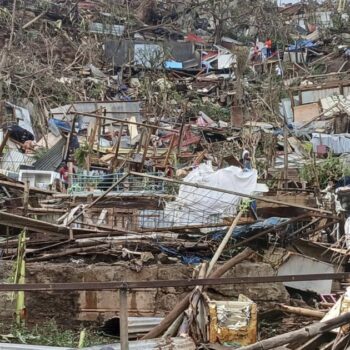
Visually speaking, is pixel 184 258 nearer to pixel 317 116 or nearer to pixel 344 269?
pixel 344 269

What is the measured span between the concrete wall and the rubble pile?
0.01 metres

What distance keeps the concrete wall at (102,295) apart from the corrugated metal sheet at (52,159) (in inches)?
195

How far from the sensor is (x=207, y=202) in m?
7.28

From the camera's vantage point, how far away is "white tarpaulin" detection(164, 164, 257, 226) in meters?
7.09

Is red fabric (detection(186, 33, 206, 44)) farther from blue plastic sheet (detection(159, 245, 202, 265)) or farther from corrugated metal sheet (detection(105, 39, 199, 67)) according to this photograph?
blue plastic sheet (detection(159, 245, 202, 265))

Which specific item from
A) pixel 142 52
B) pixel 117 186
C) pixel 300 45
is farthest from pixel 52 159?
pixel 300 45

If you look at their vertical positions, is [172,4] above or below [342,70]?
above

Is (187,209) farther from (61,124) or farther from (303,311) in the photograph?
(61,124)

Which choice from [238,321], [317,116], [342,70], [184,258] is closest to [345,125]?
[317,116]

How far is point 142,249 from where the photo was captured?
6523 millimetres

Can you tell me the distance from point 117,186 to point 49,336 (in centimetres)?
264

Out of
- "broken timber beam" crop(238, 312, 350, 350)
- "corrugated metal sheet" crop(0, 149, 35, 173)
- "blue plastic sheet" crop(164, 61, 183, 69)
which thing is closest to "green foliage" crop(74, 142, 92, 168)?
"corrugated metal sheet" crop(0, 149, 35, 173)

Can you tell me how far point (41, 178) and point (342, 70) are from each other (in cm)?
1248

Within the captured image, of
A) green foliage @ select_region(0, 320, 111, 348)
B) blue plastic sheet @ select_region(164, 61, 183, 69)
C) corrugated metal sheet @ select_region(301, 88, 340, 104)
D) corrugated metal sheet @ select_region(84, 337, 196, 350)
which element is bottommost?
green foliage @ select_region(0, 320, 111, 348)
